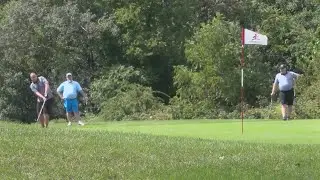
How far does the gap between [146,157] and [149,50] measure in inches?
1194

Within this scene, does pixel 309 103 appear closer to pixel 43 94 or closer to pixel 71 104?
pixel 71 104

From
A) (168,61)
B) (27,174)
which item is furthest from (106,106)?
(27,174)

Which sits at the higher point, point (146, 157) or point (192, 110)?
point (146, 157)

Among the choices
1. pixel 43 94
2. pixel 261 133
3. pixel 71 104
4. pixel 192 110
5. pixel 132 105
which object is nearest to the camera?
pixel 261 133

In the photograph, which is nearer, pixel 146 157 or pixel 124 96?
pixel 146 157

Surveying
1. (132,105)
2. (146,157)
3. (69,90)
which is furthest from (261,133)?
(132,105)

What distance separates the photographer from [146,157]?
37.5 feet

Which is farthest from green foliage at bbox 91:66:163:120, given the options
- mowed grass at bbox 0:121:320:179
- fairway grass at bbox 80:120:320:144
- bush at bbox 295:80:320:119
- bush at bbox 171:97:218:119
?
mowed grass at bbox 0:121:320:179

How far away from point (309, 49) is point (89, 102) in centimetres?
1389

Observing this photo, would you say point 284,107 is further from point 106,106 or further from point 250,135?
point 106,106

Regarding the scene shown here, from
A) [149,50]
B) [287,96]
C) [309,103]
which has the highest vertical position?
[149,50]

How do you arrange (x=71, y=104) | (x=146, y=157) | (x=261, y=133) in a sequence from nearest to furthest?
(x=146, y=157)
(x=261, y=133)
(x=71, y=104)

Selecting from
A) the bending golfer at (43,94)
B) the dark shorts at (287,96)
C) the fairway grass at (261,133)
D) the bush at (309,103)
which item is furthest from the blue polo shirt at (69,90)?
the bush at (309,103)

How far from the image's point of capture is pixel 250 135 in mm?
15172
